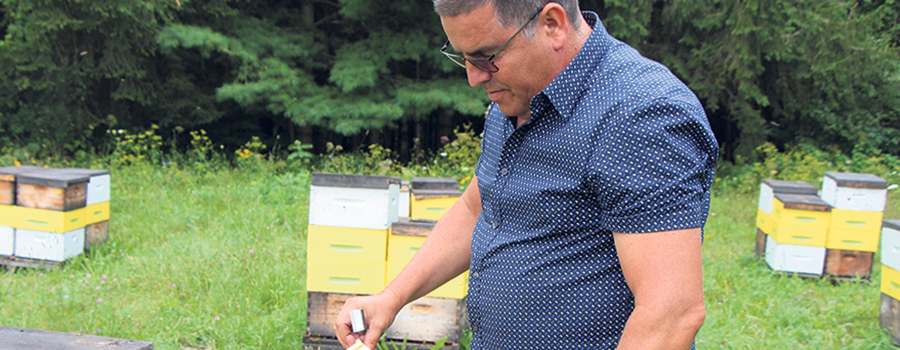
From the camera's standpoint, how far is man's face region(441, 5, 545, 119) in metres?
1.09

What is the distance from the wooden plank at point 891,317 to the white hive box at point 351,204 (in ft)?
9.70

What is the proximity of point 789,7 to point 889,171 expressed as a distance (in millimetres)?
3135

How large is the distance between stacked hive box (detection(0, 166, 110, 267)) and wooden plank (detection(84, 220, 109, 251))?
0.05 meters

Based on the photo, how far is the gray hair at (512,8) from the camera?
3.48ft

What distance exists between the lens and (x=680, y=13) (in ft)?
28.5

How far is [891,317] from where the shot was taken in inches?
141

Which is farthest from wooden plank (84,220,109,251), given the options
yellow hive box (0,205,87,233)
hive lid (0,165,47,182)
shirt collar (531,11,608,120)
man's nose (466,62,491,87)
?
shirt collar (531,11,608,120)

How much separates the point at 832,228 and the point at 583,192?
15.3ft

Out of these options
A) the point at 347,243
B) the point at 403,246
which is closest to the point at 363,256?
the point at 347,243

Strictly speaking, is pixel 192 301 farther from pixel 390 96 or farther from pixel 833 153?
pixel 833 153

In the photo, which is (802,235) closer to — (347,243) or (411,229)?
(411,229)

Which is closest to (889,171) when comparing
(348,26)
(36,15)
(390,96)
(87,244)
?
(390,96)

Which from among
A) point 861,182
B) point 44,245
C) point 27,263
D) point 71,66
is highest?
point 71,66

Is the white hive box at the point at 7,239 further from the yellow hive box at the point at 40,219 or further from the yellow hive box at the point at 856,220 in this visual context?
the yellow hive box at the point at 856,220
